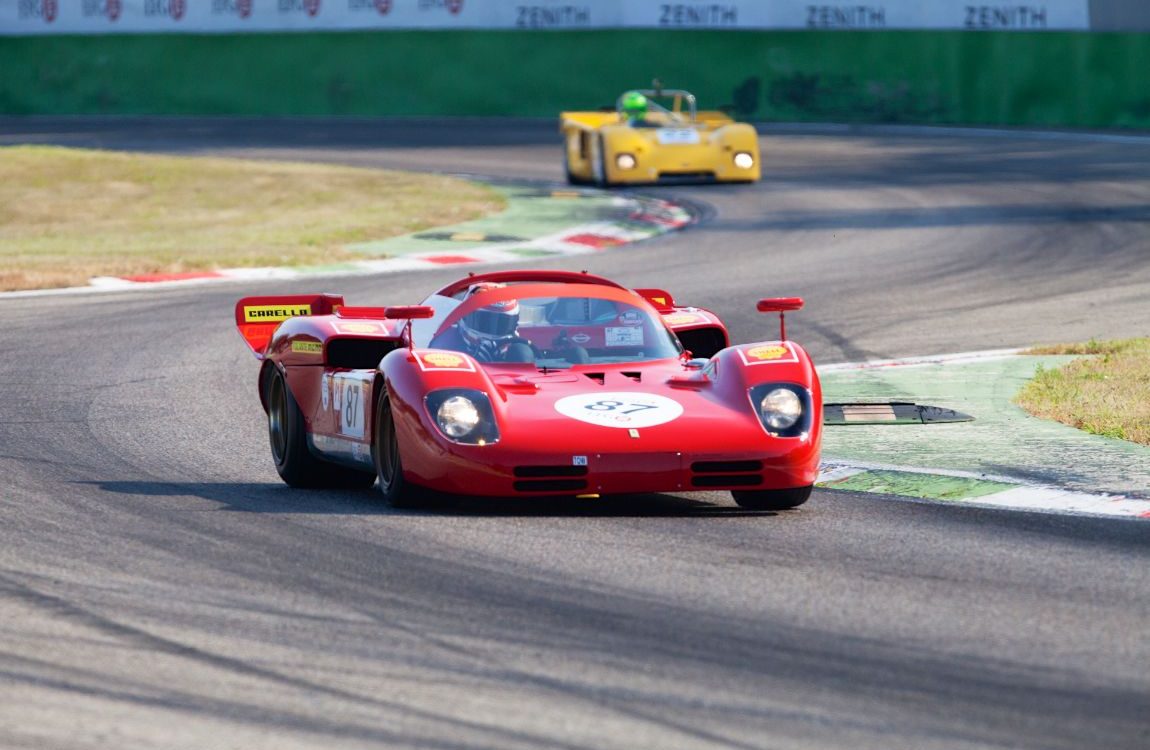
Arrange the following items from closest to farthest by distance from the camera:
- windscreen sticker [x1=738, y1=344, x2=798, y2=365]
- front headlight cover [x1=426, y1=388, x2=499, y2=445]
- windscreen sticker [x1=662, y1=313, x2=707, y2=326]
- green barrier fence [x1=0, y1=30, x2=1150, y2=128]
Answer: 1. front headlight cover [x1=426, y1=388, x2=499, y2=445]
2. windscreen sticker [x1=738, y1=344, x2=798, y2=365]
3. windscreen sticker [x1=662, y1=313, x2=707, y2=326]
4. green barrier fence [x1=0, y1=30, x2=1150, y2=128]

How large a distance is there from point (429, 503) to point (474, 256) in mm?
13248

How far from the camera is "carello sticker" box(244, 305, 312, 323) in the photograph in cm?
1109

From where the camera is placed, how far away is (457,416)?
858 cm

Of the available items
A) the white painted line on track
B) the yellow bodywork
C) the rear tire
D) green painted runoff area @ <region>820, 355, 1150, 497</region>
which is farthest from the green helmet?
green painted runoff area @ <region>820, 355, 1150, 497</region>

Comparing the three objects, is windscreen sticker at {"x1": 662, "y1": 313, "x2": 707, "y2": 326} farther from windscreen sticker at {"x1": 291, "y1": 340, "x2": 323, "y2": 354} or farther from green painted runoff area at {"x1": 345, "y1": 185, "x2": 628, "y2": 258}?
green painted runoff area at {"x1": 345, "y1": 185, "x2": 628, "y2": 258}

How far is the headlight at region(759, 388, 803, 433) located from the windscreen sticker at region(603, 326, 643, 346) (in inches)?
40.0

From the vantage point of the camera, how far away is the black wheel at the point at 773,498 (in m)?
8.79

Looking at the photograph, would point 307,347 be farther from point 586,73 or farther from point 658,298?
point 586,73

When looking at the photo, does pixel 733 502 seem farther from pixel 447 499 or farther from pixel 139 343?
pixel 139 343

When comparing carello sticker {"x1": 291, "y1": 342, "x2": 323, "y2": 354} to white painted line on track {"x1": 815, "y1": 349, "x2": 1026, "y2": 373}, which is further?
white painted line on track {"x1": 815, "y1": 349, "x2": 1026, "y2": 373}

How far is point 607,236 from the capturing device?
23594 mm

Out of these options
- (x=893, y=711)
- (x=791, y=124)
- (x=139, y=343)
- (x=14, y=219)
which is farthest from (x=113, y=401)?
(x=791, y=124)

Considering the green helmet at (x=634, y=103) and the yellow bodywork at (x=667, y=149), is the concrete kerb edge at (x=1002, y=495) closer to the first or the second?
the yellow bodywork at (x=667, y=149)

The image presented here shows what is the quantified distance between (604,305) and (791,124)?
30.0 meters
